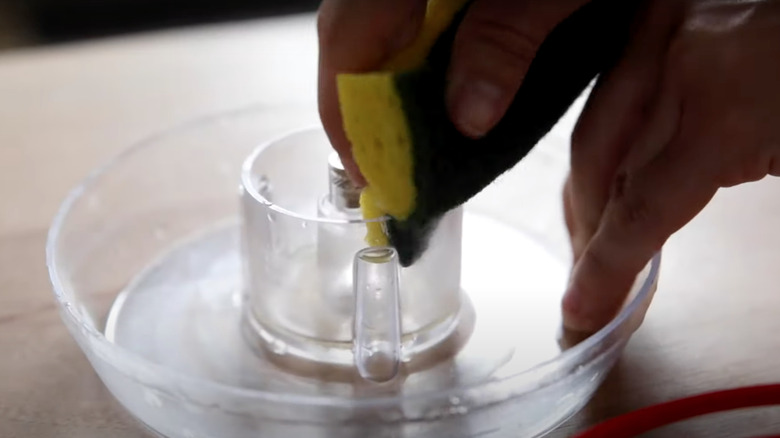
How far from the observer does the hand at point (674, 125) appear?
0.35 m

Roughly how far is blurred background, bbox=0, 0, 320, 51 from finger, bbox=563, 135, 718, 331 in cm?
50

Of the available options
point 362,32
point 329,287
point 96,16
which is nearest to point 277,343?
point 329,287

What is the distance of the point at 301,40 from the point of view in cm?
66

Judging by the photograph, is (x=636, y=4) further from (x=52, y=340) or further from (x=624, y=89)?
(x=52, y=340)

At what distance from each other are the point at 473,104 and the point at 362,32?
5cm

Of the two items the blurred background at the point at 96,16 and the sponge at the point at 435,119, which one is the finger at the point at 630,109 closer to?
the sponge at the point at 435,119

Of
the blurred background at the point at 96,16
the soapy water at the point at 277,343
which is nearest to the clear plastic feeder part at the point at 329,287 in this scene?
the soapy water at the point at 277,343

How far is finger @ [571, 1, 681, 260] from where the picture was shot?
36cm

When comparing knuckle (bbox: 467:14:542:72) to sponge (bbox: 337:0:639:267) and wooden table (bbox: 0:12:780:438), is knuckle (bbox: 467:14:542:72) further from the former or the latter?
wooden table (bbox: 0:12:780:438)

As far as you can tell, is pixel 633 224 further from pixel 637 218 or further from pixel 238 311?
pixel 238 311

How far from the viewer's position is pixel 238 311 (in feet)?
1.34

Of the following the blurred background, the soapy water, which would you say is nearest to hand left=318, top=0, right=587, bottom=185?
the soapy water

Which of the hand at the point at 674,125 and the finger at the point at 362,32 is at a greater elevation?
the finger at the point at 362,32

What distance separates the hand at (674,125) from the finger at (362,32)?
93 millimetres
